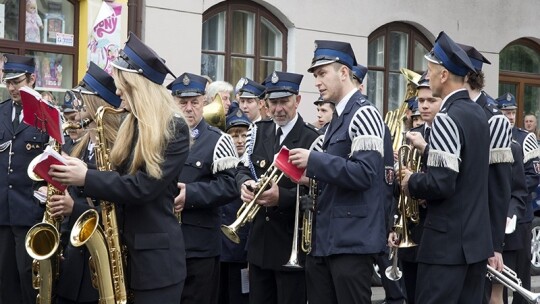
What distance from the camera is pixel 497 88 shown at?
1858cm

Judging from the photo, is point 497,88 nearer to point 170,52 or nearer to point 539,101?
point 539,101

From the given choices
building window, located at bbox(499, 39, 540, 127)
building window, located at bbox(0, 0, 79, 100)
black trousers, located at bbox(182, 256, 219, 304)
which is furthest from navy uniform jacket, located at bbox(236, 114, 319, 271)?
building window, located at bbox(499, 39, 540, 127)

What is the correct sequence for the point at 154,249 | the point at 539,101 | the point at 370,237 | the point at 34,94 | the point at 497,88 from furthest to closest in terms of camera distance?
1. the point at 539,101
2. the point at 497,88
3. the point at 370,237
4. the point at 34,94
5. the point at 154,249

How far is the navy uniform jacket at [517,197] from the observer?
31.2 feet

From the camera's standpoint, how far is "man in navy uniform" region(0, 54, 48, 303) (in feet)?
29.0

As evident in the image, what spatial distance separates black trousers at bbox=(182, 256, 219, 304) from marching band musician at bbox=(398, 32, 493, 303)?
5.62ft

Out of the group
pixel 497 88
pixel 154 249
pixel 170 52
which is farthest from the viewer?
pixel 497 88

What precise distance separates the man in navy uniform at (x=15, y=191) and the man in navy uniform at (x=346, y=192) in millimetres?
2936

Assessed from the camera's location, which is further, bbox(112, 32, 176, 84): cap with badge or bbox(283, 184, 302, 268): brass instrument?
bbox(283, 184, 302, 268): brass instrument

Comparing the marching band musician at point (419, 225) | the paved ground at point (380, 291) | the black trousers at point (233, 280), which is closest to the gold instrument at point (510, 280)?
the marching band musician at point (419, 225)

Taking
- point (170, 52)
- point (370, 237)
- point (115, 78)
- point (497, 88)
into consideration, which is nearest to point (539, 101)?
point (497, 88)

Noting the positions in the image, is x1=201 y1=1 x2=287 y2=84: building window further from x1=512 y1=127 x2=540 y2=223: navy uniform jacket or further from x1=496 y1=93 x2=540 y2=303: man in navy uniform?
x1=512 y1=127 x2=540 y2=223: navy uniform jacket

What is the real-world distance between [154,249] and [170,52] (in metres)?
8.64

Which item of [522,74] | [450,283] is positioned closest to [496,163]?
[450,283]
